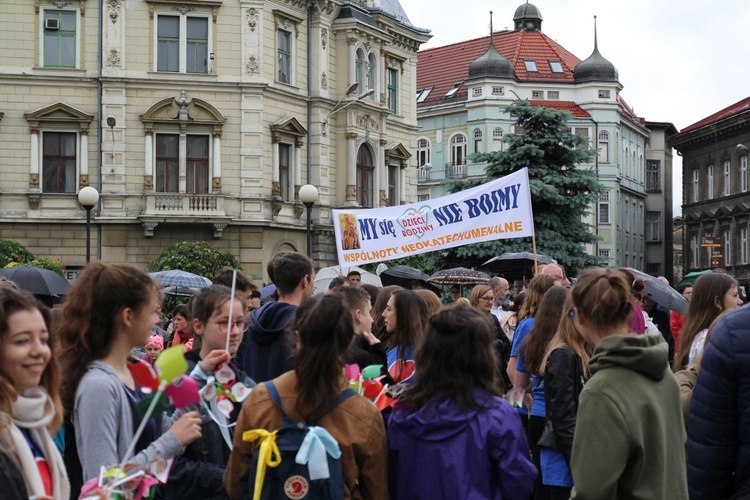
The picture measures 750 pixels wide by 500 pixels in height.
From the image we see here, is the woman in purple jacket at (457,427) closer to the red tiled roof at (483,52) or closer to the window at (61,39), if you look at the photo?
the window at (61,39)

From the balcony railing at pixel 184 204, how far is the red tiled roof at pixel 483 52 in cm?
3297

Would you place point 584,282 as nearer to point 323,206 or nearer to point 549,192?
point 549,192

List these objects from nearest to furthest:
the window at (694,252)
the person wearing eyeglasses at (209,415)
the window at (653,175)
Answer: the person wearing eyeglasses at (209,415)
the window at (694,252)
the window at (653,175)

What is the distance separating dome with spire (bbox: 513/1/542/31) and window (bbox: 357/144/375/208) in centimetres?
3604

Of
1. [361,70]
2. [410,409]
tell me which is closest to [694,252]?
[361,70]

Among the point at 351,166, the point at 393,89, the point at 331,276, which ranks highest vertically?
the point at 393,89

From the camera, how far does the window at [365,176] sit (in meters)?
43.5

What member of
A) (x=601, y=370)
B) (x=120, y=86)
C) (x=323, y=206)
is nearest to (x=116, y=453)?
(x=601, y=370)

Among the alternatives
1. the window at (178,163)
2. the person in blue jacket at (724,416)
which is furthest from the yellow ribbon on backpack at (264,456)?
the window at (178,163)

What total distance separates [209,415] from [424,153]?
215 feet

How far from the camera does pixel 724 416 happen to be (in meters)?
5.28

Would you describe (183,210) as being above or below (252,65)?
below

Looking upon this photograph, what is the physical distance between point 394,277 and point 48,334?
13.8 meters

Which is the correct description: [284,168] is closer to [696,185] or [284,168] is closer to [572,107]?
[696,185]
